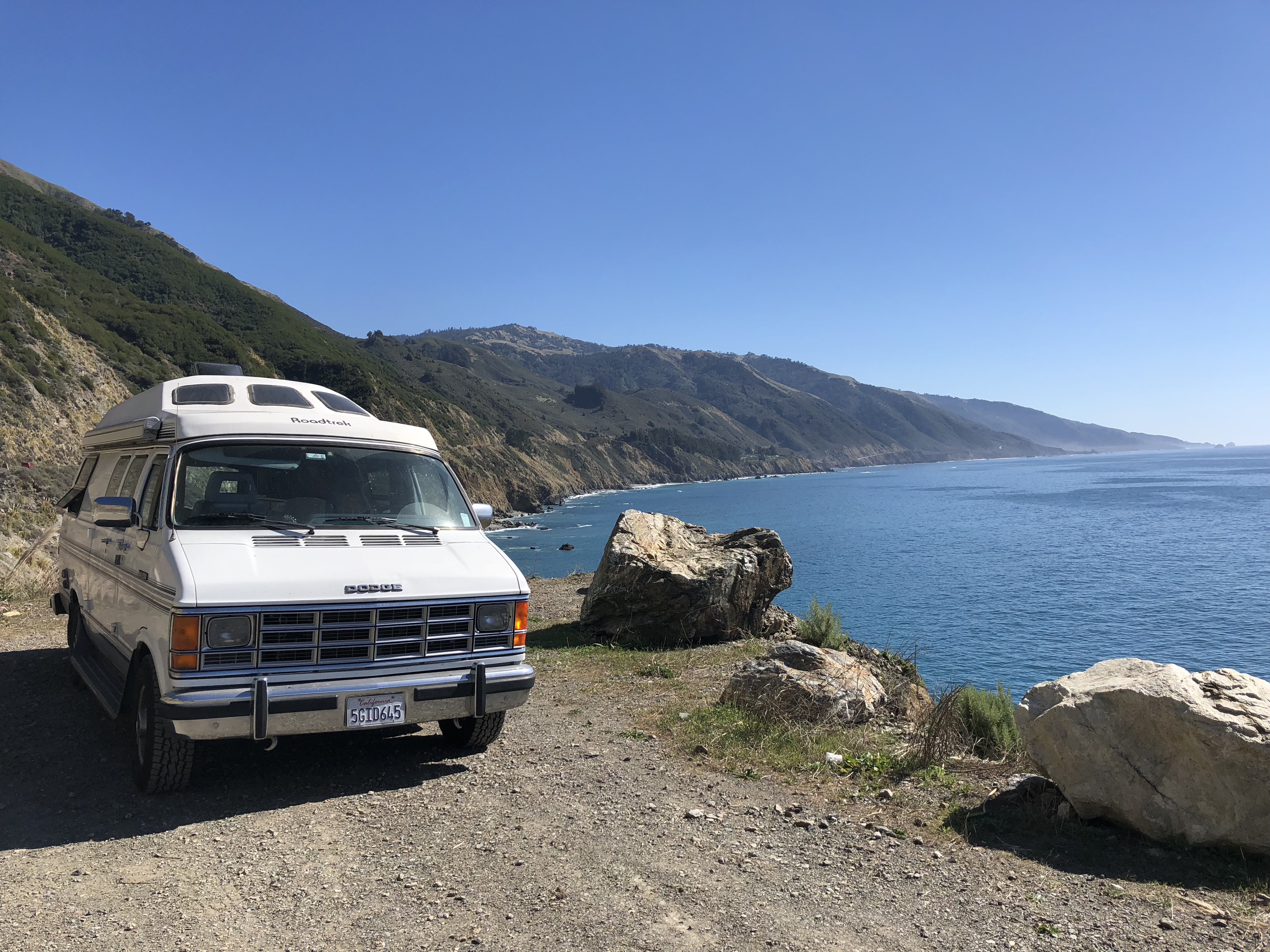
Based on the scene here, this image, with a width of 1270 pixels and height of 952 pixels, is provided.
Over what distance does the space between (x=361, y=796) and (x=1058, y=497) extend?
124527mm

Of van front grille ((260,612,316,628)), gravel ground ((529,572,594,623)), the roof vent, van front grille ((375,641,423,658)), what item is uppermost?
the roof vent

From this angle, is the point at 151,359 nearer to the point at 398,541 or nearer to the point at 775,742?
the point at 398,541

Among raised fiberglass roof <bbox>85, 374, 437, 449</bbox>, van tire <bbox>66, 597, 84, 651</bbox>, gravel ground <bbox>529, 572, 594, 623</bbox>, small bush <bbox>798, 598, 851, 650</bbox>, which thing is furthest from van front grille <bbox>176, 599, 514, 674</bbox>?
small bush <bbox>798, 598, 851, 650</bbox>

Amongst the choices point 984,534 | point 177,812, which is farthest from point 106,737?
point 984,534

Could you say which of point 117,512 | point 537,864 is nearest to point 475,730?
Answer: point 537,864

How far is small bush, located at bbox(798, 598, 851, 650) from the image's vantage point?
41.8 feet

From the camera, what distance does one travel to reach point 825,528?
77625 millimetres

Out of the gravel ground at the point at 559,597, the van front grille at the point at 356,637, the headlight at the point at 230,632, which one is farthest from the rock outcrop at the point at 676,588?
the headlight at the point at 230,632

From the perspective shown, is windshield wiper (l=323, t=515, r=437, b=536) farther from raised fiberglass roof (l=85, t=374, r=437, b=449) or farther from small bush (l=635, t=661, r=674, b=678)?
small bush (l=635, t=661, r=674, b=678)

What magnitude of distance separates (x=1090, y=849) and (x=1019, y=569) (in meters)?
48.5

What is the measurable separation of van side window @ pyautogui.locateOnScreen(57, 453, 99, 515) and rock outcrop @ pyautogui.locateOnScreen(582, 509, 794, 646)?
663 cm

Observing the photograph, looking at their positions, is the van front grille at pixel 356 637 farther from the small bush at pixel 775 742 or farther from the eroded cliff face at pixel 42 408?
the eroded cliff face at pixel 42 408

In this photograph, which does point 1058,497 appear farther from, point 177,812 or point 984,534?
point 177,812

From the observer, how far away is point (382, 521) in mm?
6305
